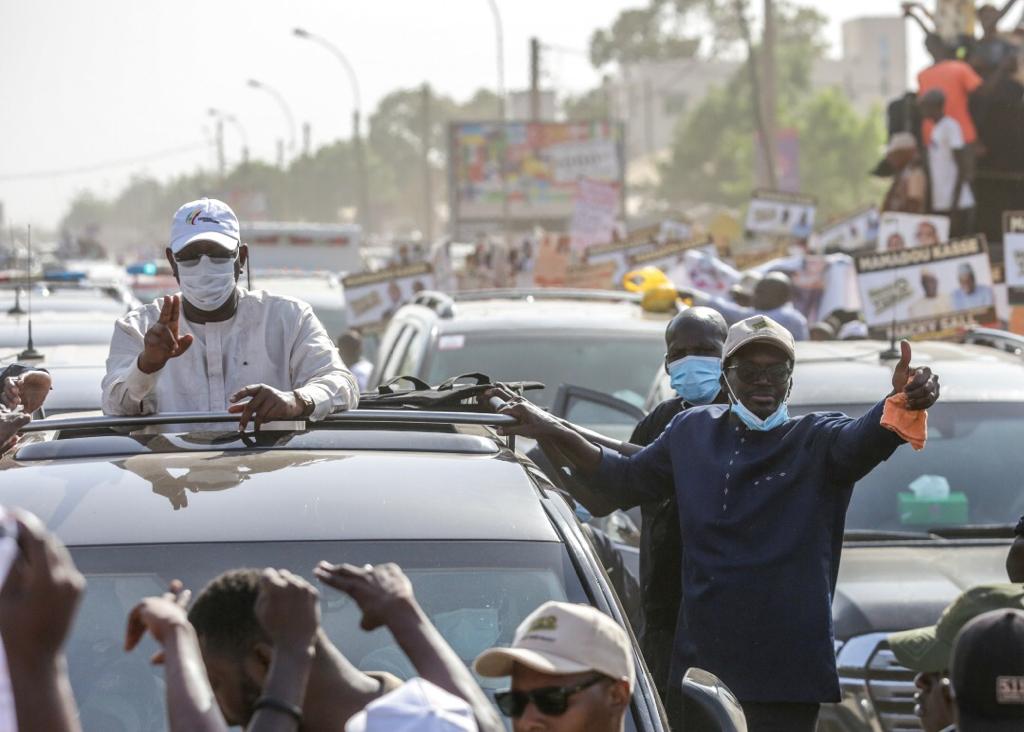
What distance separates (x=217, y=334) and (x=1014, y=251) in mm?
9026

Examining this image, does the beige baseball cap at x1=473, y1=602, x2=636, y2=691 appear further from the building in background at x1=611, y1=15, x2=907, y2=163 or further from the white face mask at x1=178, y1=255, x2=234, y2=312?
the building in background at x1=611, y1=15, x2=907, y2=163

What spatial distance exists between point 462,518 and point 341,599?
1.07 feet

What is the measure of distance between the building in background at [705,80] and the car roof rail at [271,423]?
104m

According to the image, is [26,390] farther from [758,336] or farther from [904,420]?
[904,420]

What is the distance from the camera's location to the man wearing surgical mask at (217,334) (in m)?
5.30

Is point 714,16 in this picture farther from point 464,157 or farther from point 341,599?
point 341,599

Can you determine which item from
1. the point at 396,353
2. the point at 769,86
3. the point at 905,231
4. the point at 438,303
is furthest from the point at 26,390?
the point at 769,86

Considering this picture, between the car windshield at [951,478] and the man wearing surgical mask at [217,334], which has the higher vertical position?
→ the man wearing surgical mask at [217,334]

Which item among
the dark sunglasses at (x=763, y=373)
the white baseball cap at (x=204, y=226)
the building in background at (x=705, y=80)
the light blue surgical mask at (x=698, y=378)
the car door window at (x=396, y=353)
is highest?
the building in background at (x=705, y=80)

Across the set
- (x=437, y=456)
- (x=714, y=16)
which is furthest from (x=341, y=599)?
(x=714, y=16)

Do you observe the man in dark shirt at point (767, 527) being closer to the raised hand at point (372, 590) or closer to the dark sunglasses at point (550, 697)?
the dark sunglasses at point (550, 697)

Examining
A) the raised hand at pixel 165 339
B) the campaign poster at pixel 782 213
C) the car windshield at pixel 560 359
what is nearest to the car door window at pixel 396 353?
the car windshield at pixel 560 359

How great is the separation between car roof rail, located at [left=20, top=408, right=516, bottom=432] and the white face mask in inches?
23.9

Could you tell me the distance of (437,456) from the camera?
14.6ft
